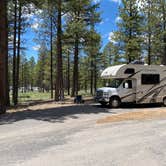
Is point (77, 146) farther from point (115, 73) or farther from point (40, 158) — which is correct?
point (115, 73)

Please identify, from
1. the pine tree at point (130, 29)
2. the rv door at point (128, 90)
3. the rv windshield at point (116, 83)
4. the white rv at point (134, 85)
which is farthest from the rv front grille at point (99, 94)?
the pine tree at point (130, 29)

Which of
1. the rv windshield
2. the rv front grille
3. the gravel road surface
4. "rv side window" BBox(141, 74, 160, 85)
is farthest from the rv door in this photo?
the gravel road surface

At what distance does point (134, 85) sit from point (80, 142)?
11.2 m

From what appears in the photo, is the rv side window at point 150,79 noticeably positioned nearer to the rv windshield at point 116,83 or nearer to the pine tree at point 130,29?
the rv windshield at point 116,83

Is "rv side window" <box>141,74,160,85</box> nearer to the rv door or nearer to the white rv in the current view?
the white rv

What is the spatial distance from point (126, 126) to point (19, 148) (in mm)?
4646

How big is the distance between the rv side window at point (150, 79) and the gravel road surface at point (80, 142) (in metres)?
7.20

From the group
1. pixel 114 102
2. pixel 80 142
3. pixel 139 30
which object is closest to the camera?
pixel 80 142

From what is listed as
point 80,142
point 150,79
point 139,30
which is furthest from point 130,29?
point 80,142

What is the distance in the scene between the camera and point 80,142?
8570mm

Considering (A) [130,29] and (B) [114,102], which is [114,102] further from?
(A) [130,29]

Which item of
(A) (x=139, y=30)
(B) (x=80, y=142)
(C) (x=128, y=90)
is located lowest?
(B) (x=80, y=142)

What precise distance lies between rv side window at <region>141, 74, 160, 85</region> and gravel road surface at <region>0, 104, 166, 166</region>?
23.6 ft

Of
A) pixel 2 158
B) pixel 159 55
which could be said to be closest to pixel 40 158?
pixel 2 158
